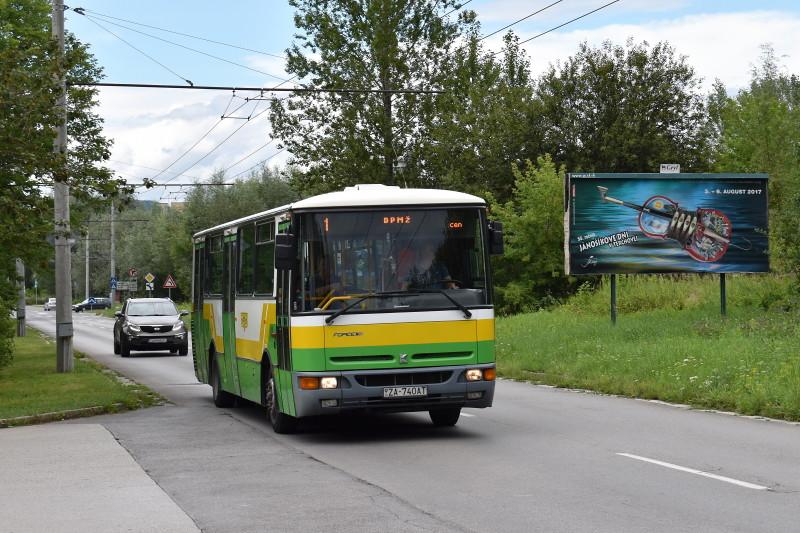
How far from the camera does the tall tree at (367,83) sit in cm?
5300

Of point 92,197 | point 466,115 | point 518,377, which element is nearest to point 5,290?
point 92,197

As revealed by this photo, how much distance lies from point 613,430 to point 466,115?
38120 mm

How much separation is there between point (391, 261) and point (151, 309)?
90.1ft

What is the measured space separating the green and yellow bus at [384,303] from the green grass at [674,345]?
15.1 ft

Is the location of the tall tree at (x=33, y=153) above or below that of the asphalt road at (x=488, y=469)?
above

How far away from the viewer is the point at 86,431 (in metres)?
16.3

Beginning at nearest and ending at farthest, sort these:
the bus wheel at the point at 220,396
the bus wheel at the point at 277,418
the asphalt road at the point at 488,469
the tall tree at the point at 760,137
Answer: the asphalt road at the point at 488,469, the bus wheel at the point at 277,418, the bus wheel at the point at 220,396, the tall tree at the point at 760,137

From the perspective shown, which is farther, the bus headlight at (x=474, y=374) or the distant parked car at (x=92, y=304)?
the distant parked car at (x=92, y=304)

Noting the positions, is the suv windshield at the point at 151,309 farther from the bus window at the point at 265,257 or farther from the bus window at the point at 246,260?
the bus window at the point at 265,257

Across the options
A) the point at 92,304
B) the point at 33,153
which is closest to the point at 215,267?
the point at 33,153

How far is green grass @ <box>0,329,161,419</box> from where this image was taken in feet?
62.5

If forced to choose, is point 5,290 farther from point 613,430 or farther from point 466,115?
point 466,115

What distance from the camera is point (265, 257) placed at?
1606 centimetres

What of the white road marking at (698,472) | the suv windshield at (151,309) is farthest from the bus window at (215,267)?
the suv windshield at (151,309)
